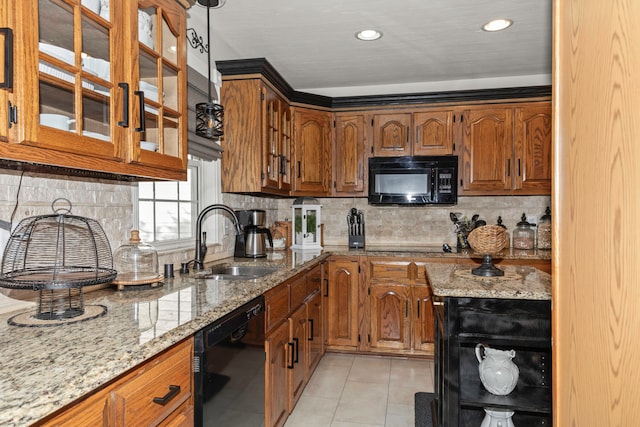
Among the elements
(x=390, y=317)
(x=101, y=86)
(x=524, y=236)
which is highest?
(x=101, y=86)

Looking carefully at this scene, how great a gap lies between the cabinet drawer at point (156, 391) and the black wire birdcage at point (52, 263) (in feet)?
1.09

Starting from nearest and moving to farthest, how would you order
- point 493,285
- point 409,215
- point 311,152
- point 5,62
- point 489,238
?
point 5,62, point 493,285, point 489,238, point 311,152, point 409,215

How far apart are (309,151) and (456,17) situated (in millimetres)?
1683

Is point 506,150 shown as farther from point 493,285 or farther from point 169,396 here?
point 169,396

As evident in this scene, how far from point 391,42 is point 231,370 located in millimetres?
2554

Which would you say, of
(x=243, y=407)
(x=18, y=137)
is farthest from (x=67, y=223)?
(x=243, y=407)

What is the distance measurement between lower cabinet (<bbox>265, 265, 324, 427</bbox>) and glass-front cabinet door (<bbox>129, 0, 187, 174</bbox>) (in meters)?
0.83

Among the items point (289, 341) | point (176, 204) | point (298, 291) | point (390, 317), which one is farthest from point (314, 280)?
point (176, 204)

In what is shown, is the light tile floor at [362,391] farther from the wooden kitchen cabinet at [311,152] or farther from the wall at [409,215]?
the wooden kitchen cabinet at [311,152]

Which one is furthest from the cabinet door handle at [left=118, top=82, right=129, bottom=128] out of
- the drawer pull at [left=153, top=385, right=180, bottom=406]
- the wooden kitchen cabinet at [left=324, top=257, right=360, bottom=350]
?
the wooden kitchen cabinet at [left=324, top=257, right=360, bottom=350]

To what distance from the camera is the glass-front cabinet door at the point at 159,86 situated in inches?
59.9

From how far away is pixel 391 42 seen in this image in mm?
3053

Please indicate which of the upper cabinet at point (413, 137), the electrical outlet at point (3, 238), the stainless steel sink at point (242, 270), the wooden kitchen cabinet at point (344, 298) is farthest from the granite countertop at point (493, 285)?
the upper cabinet at point (413, 137)

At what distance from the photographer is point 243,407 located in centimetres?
170
